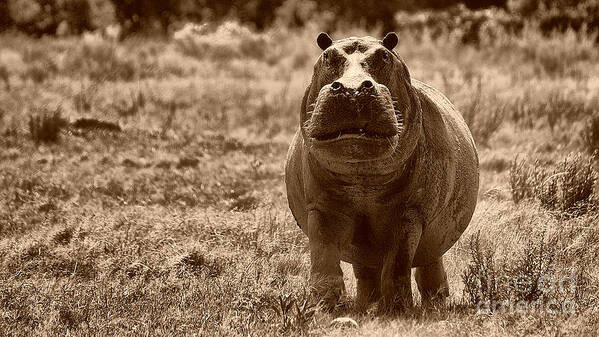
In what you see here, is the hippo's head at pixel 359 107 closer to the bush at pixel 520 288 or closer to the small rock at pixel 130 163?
the bush at pixel 520 288

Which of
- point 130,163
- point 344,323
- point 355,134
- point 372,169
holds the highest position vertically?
point 355,134

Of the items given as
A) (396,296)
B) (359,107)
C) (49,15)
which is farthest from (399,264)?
(49,15)

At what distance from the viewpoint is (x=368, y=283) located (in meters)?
6.59

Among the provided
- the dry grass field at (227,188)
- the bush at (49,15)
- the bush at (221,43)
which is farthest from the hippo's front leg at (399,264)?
the bush at (49,15)

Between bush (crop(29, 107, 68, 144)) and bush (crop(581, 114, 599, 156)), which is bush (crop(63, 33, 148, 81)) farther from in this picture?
bush (crop(581, 114, 599, 156))

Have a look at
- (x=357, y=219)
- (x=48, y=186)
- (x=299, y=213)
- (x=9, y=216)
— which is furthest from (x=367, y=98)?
(x=48, y=186)

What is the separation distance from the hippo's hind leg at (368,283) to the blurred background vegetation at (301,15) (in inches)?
609

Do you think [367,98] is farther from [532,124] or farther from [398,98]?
[532,124]

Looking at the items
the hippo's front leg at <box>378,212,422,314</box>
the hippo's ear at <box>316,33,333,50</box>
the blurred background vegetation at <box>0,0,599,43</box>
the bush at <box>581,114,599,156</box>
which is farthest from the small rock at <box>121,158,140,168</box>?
the blurred background vegetation at <box>0,0,599,43</box>

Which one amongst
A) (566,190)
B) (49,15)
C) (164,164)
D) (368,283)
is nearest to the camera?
(368,283)

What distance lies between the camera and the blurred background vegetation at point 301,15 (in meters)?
21.6

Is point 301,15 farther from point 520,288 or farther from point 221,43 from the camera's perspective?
point 520,288

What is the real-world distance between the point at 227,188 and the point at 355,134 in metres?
6.67

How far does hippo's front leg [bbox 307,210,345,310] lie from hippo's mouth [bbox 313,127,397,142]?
0.81 m
